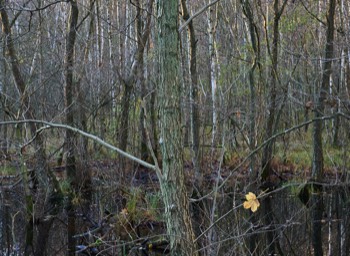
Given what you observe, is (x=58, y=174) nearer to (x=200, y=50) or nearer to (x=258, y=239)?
(x=258, y=239)

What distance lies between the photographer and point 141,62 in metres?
11.5

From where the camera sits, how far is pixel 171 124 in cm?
319

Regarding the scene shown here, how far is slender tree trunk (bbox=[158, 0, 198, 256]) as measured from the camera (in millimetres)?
3191

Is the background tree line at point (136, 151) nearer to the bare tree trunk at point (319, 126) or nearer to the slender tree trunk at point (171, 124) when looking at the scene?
the bare tree trunk at point (319, 126)

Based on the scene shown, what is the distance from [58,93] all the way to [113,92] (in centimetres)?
148

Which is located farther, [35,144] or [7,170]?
[7,170]

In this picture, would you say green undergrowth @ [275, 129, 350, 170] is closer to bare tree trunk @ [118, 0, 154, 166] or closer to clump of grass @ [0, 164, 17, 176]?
bare tree trunk @ [118, 0, 154, 166]

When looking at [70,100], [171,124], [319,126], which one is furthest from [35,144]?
[171,124]

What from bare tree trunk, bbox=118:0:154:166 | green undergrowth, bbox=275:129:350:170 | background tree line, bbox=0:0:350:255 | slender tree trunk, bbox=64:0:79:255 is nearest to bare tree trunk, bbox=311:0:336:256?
background tree line, bbox=0:0:350:255

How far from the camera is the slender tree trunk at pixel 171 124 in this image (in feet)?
10.5

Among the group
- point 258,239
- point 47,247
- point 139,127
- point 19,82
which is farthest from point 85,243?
point 139,127

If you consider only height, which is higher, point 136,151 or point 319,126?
point 319,126

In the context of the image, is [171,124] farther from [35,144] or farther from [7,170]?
[7,170]

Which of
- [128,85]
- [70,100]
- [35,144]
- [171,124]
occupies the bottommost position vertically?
[35,144]
